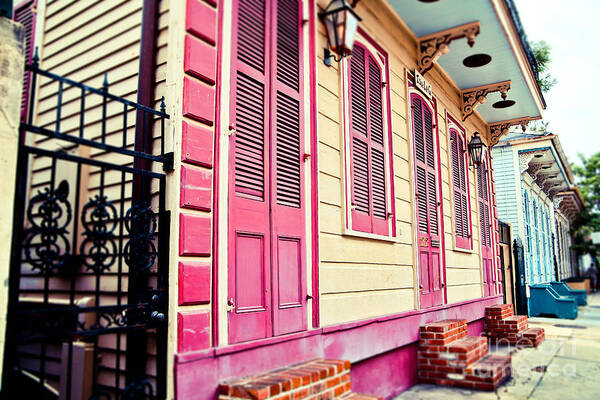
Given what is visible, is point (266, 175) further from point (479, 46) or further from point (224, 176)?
point (479, 46)

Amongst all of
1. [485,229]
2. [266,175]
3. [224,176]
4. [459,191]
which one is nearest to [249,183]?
[266,175]

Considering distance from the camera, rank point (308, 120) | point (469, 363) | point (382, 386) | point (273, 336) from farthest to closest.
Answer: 1. point (469, 363)
2. point (382, 386)
3. point (308, 120)
4. point (273, 336)

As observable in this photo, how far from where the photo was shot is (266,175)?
3.77 metres

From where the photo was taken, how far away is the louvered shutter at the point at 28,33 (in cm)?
478

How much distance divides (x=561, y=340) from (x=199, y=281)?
8.88m

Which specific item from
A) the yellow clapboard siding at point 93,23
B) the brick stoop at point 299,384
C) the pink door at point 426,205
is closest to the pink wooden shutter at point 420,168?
the pink door at point 426,205

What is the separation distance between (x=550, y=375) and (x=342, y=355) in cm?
359

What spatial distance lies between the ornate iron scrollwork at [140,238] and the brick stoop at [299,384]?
94cm

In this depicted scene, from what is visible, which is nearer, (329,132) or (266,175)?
(266,175)

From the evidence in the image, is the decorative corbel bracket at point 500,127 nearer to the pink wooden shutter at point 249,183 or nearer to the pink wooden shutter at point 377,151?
the pink wooden shutter at point 377,151

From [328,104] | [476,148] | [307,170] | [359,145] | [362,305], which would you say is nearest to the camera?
[307,170]

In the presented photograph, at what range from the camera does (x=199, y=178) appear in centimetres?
316

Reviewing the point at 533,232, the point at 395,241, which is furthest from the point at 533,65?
the point at 533,232

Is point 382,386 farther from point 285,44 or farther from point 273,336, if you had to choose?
point 285,44
